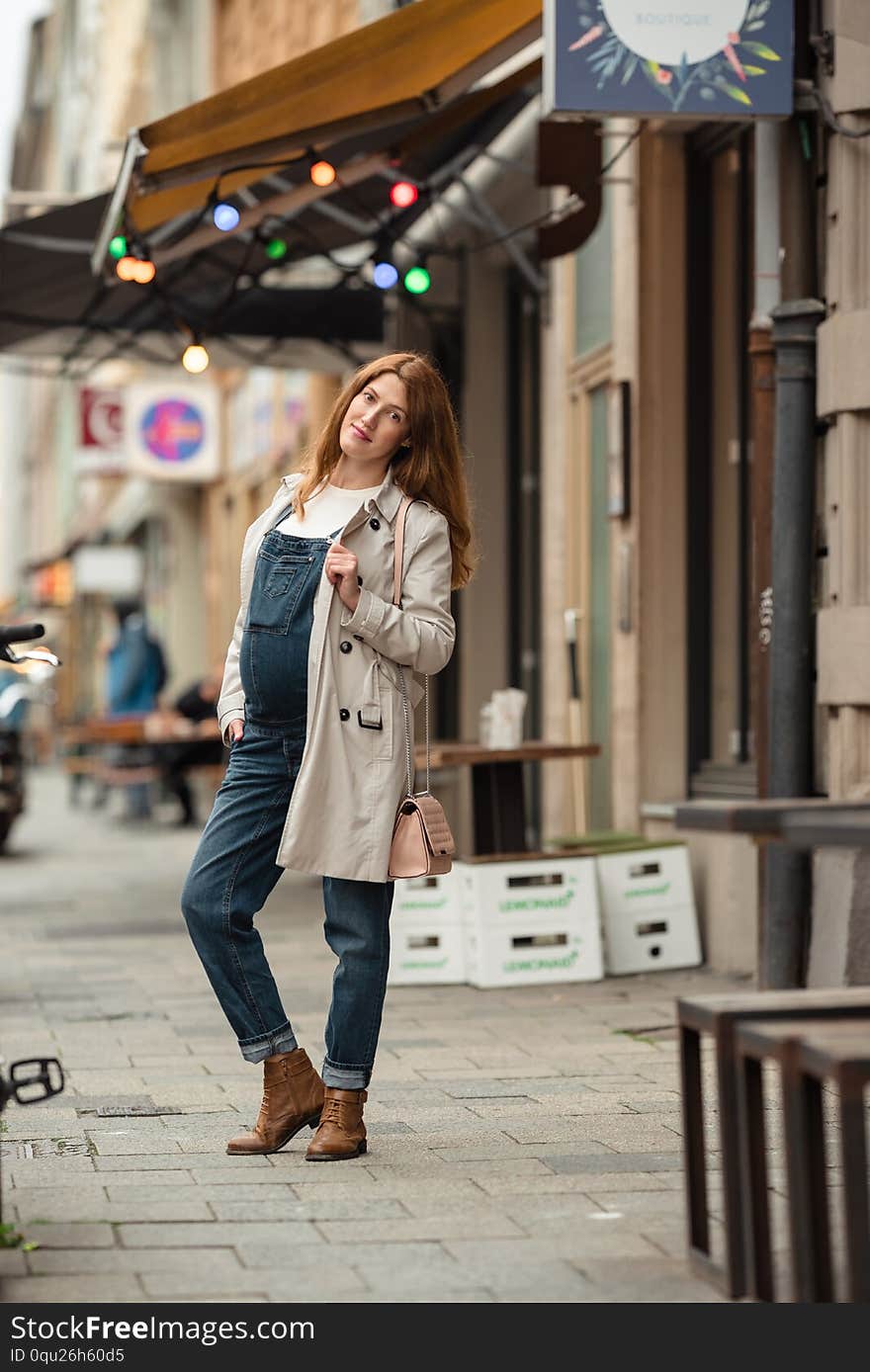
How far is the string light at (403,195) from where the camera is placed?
9828 millimetres

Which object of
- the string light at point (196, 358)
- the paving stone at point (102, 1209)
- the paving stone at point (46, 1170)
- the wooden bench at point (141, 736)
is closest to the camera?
the paving stone at point (102, 1209)

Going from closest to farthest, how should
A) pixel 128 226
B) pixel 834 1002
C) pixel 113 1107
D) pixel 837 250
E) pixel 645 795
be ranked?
pixel 834 1002 < pixel 113 1107 < pixel 837 250 < pixel 128 226 < pixel 645 795

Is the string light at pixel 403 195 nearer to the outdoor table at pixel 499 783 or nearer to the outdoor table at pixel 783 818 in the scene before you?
the outdoor table at pixel 499 783

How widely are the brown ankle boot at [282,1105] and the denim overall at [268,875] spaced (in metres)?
0.05

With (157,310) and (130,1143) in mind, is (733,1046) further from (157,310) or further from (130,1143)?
(157,310)

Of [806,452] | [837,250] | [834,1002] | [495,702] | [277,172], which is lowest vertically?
[834,1002]

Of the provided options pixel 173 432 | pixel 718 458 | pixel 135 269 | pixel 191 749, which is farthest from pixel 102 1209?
pixel 173 432

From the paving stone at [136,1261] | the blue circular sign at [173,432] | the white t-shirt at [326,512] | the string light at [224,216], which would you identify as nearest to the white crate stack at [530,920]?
the string light at [224,216]

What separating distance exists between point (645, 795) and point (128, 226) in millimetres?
3395

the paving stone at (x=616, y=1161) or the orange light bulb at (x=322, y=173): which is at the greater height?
the orange light bulb at (x=322, y=173)

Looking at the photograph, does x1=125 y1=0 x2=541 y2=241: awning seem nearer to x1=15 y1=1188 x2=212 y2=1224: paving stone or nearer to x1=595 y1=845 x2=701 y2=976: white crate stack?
x1=595 y1=845 x2=701 y2=976: white crate stack

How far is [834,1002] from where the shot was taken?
149 inches
